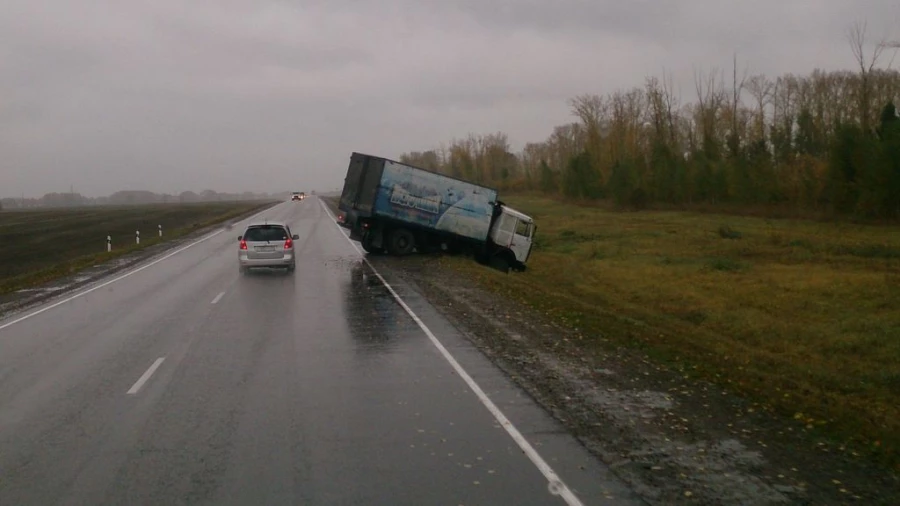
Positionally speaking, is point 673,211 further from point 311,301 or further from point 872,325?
point 311,301

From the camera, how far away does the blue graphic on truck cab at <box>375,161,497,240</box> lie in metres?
29.2

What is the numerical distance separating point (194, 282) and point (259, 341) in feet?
33.2

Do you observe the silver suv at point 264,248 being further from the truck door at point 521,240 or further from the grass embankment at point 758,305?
the truck door at point 521,240

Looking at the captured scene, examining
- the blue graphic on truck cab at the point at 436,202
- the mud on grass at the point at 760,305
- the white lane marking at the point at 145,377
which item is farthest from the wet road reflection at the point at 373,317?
the blue graphic on truck cab at the point at 436,202

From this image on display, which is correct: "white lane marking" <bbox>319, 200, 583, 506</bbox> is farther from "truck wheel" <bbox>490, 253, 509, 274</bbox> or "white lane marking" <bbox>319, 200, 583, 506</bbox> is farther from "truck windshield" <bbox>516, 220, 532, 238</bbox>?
"truck windshield" <bbox>516, 220, 532, 238</bbox>

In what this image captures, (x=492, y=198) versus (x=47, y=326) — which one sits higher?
(x=492, y=198)

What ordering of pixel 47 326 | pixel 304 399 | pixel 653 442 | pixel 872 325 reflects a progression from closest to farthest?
pixel 653 442, pixel 304 399, pixel 47 326, pixel 872 325

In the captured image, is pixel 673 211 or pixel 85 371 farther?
pixel 673 211

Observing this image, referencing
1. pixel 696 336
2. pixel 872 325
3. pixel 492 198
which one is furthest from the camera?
pixel 492 198

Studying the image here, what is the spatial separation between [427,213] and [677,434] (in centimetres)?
2214

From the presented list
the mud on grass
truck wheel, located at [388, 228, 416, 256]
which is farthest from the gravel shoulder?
truck wheel, located at [388, 228, 416, 256]

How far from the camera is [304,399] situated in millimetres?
9227

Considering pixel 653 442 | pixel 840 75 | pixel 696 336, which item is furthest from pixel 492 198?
pixel 840 75

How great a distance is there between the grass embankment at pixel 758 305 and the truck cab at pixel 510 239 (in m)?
0.86
